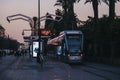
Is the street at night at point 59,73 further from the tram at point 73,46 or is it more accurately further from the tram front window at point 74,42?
the tram front window at point 74,42

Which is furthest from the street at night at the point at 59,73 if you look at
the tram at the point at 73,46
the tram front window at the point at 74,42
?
the tram front window at the point at 74,42

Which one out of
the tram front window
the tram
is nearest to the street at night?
the tram

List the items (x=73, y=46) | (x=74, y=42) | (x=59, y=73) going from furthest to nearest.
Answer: (x=74, y=42), (x=73, y=46), (x=59, y=73)

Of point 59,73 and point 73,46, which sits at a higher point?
point 73,46

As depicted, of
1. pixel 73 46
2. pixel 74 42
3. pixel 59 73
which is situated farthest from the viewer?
pixel 74 42

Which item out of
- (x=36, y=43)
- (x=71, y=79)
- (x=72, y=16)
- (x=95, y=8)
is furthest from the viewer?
(x=72, y=16)

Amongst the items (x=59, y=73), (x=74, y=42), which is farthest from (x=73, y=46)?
(x=59, y=73)

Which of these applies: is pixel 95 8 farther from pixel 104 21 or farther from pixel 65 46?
pixel 65 46

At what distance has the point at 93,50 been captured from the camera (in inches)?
2670

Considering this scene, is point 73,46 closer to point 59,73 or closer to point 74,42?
point 74,42

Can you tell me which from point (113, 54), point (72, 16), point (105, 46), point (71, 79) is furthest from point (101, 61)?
point (72, 16)

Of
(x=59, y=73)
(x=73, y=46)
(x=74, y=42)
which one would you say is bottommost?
(x=59, y=73)

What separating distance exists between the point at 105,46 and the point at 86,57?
1123cm

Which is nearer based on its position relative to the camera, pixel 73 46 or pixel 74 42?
pixel 73 46
